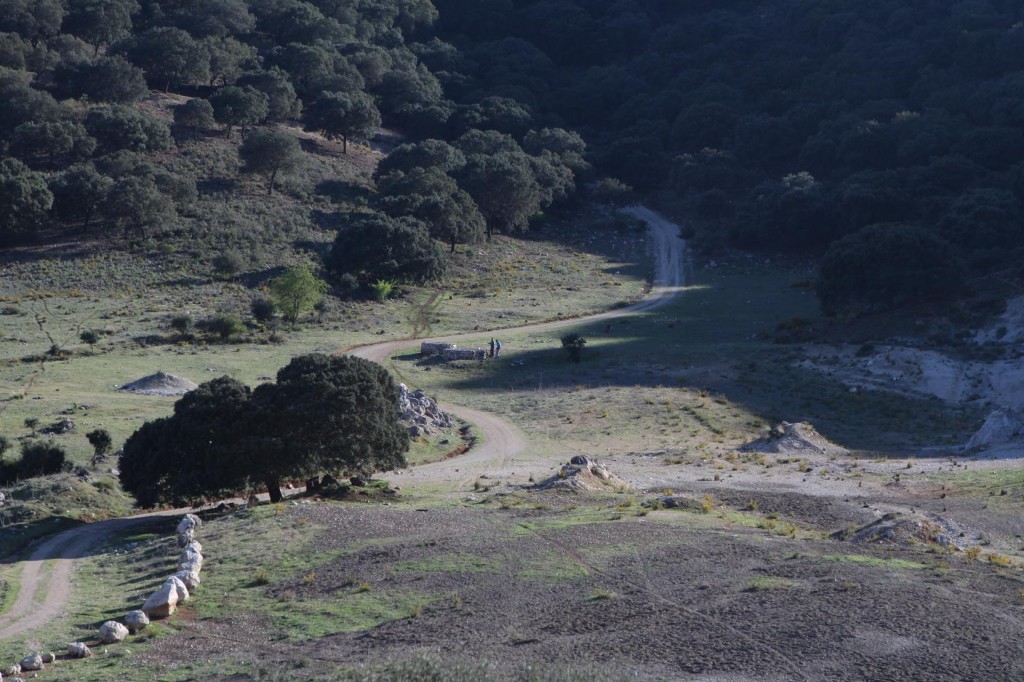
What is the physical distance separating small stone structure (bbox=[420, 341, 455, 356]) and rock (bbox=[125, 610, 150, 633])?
4103 centimetres

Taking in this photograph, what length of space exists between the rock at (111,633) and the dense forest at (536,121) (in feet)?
191

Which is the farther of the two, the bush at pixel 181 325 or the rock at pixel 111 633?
the bush at pixel 181 325

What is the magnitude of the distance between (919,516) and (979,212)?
62.9 m

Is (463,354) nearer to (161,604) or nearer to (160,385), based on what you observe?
(160,385)

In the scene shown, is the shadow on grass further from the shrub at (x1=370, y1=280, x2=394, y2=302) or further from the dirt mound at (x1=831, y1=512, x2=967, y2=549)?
the dirt mound at (x1=831, y1=512, x2=967, y2=549)

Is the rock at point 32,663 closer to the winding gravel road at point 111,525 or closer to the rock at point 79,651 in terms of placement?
the rock at point 79,651

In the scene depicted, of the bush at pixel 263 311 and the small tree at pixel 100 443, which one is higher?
the bush at pixel 263 311

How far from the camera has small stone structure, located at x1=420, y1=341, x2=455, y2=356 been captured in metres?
63.8

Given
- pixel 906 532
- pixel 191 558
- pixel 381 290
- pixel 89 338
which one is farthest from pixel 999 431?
pixel 89 338

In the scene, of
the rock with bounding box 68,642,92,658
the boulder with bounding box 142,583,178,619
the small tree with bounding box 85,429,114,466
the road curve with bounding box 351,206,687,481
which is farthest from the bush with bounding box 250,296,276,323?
the rock with bounding box 68,642,92,658

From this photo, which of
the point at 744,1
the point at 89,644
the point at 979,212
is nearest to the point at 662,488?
the point at 89,644

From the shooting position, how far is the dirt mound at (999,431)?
151ft

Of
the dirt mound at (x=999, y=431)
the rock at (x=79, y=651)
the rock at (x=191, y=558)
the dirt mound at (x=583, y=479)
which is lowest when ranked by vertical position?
the dirt mound at (x=999, y=431)

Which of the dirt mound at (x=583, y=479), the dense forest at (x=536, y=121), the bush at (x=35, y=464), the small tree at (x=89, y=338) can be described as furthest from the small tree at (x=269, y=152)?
the dirt mound at (x=583, y=479)
